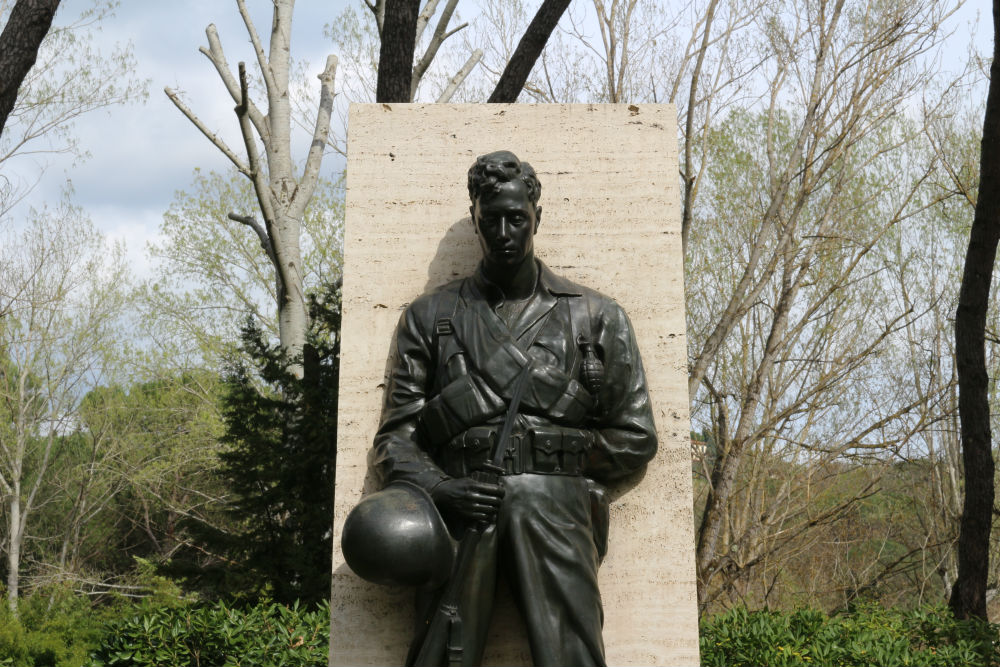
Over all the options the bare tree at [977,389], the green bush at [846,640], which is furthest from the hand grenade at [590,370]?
the bare tree at [977,389]

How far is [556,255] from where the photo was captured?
390 cm

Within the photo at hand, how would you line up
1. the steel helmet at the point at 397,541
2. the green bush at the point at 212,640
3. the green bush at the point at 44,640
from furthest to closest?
the green bush at the point at 44,640 < the green bush at the point at 212,640 < the steel helmet at the point at 397,541

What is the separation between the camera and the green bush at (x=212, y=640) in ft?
19.5

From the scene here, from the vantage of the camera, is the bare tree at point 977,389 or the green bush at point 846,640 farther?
the bare tree at point 977,389

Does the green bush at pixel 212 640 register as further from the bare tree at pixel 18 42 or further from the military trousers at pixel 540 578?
the bare tree at pixel 18 42

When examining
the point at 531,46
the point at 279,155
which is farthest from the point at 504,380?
the point at 279,155

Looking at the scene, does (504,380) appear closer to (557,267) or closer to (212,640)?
(557,267)

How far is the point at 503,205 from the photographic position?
3352 millimetres

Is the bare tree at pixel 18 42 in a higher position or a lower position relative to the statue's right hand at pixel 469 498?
higher

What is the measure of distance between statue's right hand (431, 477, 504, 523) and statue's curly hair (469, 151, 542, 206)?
1.05m

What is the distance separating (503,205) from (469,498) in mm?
1046

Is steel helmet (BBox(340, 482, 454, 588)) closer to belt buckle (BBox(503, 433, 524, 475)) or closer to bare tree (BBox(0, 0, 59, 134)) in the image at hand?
belt buckle (BBox(503, 433, 524, 475))

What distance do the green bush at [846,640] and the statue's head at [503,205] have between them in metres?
3.68

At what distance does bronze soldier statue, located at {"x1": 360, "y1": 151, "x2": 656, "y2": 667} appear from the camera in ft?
10.3
